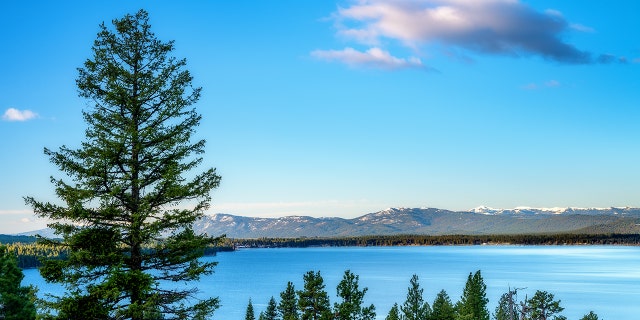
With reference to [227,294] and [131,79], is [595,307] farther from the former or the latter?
[131,79]

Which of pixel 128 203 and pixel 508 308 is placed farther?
pixel 508 308

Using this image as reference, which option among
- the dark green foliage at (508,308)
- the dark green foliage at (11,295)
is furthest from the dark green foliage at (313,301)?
the dark green foliage at (11,295)

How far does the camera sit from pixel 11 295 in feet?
98.7

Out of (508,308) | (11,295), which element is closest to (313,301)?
(11,295)

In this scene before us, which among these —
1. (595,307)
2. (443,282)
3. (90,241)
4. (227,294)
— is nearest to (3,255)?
(90,241)

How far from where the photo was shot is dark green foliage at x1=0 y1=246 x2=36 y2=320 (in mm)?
30359

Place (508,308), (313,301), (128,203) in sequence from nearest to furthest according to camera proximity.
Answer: (128,203) < (313,301) < (508,308)

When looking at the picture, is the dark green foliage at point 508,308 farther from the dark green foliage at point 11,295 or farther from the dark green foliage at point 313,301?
the dark green foliage at point 11,295

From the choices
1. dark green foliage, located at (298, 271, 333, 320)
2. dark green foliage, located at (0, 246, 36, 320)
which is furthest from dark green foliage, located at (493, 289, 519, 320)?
dark green foliage, located at (0, 246, 36, 320)

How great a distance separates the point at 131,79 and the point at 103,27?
1559 mm

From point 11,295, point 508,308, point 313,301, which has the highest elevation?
point 11,295

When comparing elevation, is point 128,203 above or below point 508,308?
above

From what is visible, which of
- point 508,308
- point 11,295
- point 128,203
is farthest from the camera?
point 508,308

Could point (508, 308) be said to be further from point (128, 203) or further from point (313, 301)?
point (128, 203)
